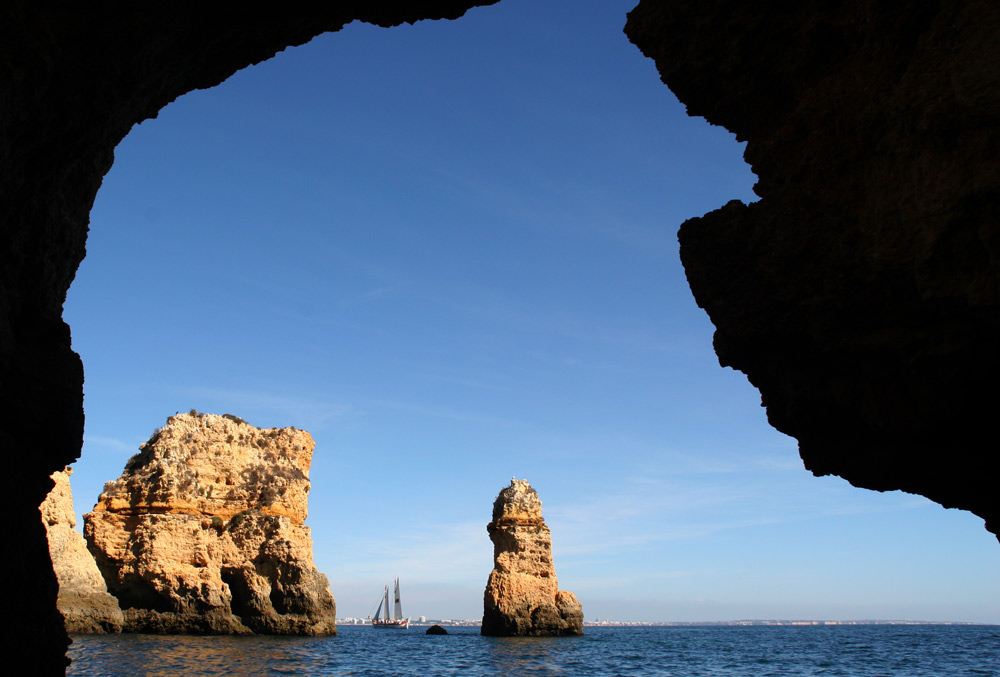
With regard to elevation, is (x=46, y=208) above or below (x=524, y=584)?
above

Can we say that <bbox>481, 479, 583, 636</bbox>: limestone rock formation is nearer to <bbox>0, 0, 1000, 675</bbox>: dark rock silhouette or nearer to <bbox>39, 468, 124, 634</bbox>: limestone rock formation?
<bbox>39, 468, 124, 634</bbox>: limestone rock formation

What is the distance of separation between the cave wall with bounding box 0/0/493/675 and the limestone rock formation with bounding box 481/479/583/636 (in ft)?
139

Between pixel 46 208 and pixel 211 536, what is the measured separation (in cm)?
3086

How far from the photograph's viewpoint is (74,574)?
1128 inches

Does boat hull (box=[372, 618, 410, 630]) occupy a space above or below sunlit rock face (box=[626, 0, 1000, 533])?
below

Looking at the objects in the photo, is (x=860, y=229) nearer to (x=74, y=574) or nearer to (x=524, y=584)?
(x=74, y=574)

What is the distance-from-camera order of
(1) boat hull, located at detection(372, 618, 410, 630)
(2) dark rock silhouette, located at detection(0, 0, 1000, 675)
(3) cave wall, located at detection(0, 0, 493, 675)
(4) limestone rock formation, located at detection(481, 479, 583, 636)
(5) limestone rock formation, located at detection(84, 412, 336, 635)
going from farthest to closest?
(1) boat hull, located at detection(372, 618, 410, 630) < (4) limestone rock formation, located at detection(481, 479, 583, 636) < (5) limestone rock formation, located at detection(84, 412, 336, 635) < (3) cave wall, located at detection(0, 0, 493, 675) < (2) dark rock silhouette, located at detection(0, 0, 1000, 675)

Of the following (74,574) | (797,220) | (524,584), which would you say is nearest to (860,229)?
(797,220)

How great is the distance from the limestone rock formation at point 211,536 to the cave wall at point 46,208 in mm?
28731

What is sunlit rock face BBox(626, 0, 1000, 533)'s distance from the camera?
16.9ft

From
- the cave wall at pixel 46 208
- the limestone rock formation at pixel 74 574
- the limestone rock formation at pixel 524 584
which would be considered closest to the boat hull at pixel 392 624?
the limestone rock formation at pixel 524 584

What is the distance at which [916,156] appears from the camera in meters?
5.43

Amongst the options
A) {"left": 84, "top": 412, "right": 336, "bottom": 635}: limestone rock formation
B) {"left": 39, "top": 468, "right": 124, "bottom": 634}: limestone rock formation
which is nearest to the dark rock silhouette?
{"left": 39, "top": 468, "right": 124, "bottom": 634}: limestone rock formation

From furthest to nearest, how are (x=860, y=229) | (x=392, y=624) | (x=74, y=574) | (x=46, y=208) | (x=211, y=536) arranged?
(x=392, y=624), (x=211, y=536), (x=74, y=574), (x=46, y=208), (x=860, y=229)
